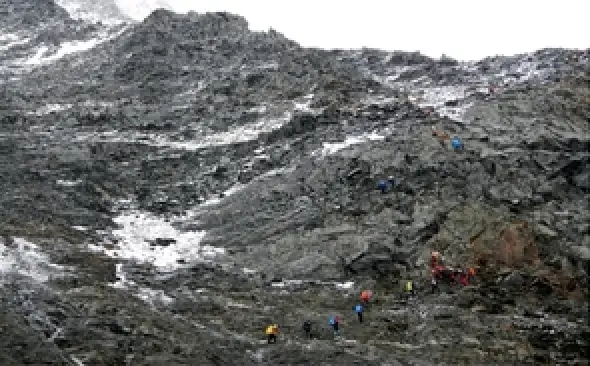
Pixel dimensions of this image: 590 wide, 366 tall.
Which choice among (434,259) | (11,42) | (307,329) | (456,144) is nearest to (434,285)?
(434,259)

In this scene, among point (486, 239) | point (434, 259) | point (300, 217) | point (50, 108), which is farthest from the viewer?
point (50, 108)

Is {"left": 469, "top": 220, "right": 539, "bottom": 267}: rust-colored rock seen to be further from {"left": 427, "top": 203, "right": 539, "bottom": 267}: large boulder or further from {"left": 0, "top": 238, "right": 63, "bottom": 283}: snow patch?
{"left": 0, "top": 238, "right": 63, "bottom": 283}: snow patch

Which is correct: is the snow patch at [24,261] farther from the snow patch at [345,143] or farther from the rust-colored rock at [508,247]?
the snow patch at [345,143]

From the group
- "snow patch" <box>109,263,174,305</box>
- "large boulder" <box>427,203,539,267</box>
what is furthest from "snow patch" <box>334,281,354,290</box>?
"snow patch" <box>109,263,174,305</box>

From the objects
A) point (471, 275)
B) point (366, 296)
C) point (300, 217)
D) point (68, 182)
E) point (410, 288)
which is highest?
point (68, 182)

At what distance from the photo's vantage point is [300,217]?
27.6 meters

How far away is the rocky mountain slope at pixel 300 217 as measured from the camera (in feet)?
60.0

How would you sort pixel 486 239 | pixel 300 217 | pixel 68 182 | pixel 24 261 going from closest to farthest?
pixel 24 261 → pixel 486 239 → pixel 300 217 → pixel 68 182

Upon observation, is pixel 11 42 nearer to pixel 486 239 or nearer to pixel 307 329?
pixel 307 329

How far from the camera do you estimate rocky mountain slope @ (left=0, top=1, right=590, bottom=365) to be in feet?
60.0

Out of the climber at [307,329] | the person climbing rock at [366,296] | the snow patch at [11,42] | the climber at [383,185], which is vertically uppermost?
the snow patch at [11,42]

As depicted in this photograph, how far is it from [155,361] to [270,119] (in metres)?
26.0

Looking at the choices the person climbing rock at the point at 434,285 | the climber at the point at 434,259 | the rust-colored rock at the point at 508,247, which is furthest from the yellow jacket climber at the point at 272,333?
the rust-colored rock at the point at 508,247

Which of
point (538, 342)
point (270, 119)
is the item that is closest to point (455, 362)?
point (538, 342)
